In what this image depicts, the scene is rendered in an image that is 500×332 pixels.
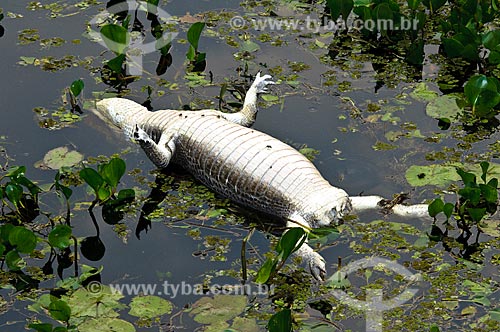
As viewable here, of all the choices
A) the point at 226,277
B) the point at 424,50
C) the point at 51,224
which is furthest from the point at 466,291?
the point at 424,50

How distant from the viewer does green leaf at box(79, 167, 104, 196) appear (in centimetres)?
588

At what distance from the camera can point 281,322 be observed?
195 inches

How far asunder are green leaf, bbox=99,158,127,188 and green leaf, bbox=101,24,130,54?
1.84 metres

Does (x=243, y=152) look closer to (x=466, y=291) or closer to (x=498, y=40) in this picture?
(x=466, y=291)

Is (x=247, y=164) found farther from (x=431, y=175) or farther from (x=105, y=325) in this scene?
(x=105, y=325)

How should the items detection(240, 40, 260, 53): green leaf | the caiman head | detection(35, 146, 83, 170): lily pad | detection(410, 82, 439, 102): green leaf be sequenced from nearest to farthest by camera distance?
detection(35, 146, 83, 170): lily pad → the caiman head → detection(410, 82, 439, 102): green leaf → detection(240, 40, 260, 53): green leaf

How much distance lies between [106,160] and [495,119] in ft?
9.16

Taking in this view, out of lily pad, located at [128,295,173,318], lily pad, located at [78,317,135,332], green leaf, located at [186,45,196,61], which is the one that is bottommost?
lily pad, located at [78,317,135,332]

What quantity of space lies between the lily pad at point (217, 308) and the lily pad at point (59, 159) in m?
1.68

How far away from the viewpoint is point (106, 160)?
6812 mm

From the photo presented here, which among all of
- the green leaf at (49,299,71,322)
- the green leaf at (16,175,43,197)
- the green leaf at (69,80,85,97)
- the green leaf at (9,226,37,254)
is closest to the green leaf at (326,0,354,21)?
the green leaf at (69,80,85,97)

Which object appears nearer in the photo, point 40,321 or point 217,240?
point 40,321

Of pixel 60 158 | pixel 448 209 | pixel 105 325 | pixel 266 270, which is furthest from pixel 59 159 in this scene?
pixel 448 209

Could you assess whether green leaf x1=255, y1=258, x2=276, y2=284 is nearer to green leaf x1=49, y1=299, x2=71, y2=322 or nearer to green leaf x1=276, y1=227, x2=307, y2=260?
green leaf x1=276, y1=227, x2=307, y2=260
